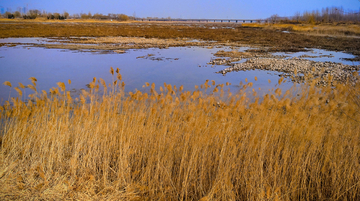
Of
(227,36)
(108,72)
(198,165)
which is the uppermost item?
(227,36)

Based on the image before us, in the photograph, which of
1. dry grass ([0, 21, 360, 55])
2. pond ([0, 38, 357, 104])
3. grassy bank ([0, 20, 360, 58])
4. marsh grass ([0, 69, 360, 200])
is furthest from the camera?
dry grass ([0, 21, 360, 55])

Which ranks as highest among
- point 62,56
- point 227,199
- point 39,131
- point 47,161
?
point 62,56

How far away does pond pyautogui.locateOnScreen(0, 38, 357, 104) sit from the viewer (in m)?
10.5

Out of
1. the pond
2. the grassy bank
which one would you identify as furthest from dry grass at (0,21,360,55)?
the pond

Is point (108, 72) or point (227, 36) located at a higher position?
point (227, 36)

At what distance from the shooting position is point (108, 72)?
1227cm

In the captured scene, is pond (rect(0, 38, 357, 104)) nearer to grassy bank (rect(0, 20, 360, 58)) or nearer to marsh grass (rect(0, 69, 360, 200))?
marsh grass (rect(0, 69, 360, 200))

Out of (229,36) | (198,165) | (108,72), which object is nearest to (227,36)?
(229,36)

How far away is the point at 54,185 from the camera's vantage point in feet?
11.4

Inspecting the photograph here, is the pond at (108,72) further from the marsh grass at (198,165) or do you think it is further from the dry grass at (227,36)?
the dry grass at (227,36)

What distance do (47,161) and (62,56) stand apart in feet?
46.6

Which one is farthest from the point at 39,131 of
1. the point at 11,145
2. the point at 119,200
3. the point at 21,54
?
the point at 21,54

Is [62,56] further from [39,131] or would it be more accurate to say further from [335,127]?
[335,127]

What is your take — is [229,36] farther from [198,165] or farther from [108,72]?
[198,165]
